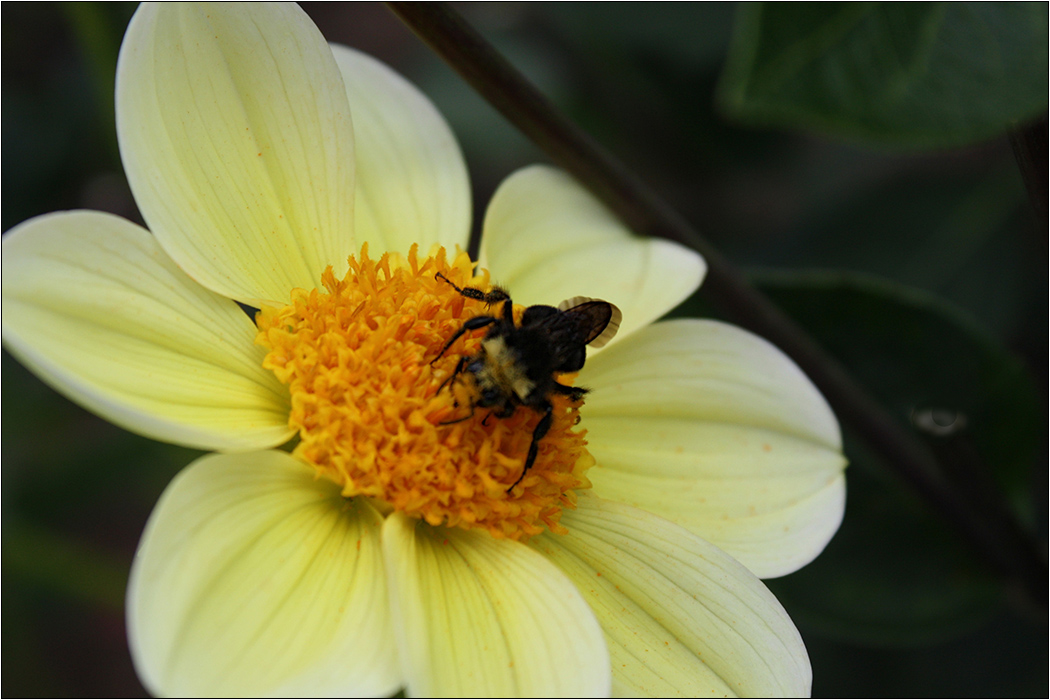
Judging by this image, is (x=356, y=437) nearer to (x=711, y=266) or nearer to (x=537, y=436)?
(x=537, y=436)

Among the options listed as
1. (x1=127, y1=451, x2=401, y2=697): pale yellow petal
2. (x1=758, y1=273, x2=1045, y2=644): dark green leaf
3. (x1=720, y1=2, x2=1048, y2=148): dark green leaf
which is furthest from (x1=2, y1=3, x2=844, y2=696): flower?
(x1=758, y1=273, x2=1045, y2=644): dark green leaf

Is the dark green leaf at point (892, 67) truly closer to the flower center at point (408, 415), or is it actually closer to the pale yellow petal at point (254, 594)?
the flower center at point (408, 415)

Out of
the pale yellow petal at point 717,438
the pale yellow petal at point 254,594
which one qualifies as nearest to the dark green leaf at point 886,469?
the pale yellow petal at point 717,438

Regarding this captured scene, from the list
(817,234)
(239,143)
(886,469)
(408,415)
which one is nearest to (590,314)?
(408,415)

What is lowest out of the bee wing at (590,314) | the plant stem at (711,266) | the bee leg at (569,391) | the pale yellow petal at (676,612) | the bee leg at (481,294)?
the pale yellow petal at (676,612)

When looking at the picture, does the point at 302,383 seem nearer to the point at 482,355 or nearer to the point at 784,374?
the point at 482,355

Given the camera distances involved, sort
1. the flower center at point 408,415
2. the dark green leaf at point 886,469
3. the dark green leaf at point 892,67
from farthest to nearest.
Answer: the dark green leaf at point 886,469 < the dark green leaf at point 892,67 < the flower center at point 408,415
